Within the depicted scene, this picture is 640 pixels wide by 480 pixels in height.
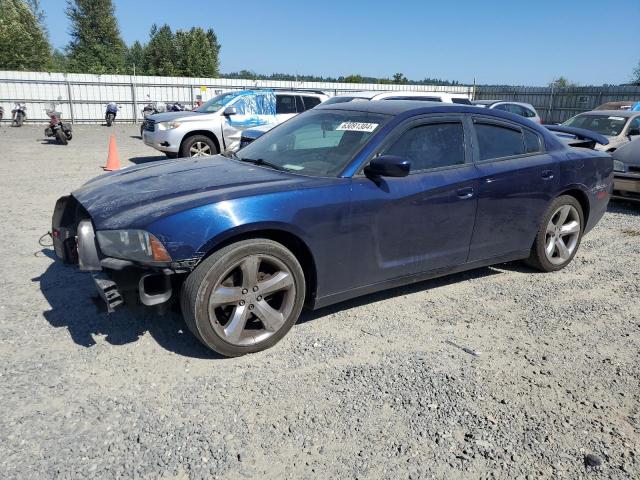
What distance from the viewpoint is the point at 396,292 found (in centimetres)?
448

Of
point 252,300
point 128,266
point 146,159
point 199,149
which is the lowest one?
point 146,159

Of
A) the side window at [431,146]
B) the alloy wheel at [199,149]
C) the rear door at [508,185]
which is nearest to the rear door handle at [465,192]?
the rear door at [508,185]

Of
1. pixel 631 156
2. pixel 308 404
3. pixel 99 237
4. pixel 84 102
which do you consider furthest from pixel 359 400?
pixel 84 102

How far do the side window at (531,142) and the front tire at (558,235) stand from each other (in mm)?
531

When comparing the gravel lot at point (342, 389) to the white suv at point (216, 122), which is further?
the white suv at point (216, 122)

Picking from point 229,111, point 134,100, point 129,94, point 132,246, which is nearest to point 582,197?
point 132,246

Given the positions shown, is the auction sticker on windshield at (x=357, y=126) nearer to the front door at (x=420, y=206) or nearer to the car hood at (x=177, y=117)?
the front door at (x=420, y=206)

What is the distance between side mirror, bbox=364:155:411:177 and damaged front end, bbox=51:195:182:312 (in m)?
1.46

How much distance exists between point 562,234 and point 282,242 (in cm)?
311

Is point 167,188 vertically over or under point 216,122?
under

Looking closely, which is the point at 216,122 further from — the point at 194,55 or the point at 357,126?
the point at 194,55

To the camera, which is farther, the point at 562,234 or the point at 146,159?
the point at 146,159

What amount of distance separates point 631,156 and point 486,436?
7.30 metres

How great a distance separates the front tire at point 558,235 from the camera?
4.84 metres
